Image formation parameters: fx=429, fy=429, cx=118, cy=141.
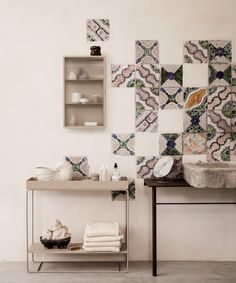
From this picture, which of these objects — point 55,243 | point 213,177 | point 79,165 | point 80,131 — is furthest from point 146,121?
point 55,243

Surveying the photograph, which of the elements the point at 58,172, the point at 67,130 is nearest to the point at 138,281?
the point at 58,172

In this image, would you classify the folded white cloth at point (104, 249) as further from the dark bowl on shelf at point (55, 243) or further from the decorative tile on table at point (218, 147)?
the decorative tile on table at point (218, 147)

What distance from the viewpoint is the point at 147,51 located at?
401 centimetres

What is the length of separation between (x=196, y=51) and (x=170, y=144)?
904 mm

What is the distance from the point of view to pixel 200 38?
402cm

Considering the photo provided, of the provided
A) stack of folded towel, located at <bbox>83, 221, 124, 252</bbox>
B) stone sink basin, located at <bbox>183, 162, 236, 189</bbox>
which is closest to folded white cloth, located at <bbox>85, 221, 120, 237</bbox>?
stack of folded towel, located at <bbox>83, 221, 124, 252</bbox>

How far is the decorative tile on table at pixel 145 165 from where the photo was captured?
4.05 metres

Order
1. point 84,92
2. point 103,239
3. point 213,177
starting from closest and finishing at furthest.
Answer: point 213,177 → point 103,239 → point 84,92

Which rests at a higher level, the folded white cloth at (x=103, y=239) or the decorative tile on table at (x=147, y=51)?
Answer: the decorative tile on table at (x=147, y=51)

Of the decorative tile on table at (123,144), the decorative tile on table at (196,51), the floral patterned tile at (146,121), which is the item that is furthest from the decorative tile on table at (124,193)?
the decorative tile on table at (196,51)

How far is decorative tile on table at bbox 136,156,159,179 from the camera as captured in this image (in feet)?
13.3

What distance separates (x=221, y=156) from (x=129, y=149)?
0.87 meters

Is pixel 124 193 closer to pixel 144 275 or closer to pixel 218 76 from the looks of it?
pixel 144 275

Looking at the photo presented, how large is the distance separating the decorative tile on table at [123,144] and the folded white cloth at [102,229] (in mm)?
684
